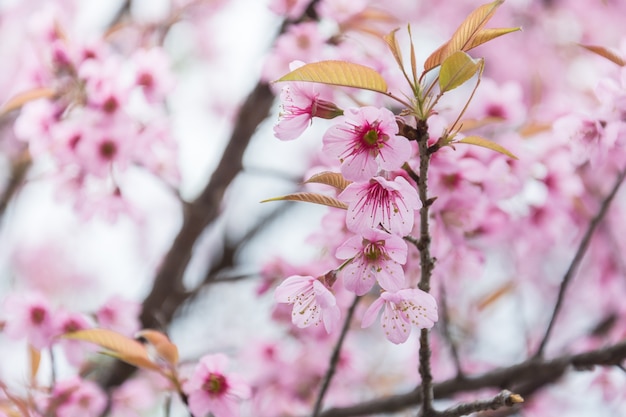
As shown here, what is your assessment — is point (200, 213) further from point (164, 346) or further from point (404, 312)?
point (404, 312)

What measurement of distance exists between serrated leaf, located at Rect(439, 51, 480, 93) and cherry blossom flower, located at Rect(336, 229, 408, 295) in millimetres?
207

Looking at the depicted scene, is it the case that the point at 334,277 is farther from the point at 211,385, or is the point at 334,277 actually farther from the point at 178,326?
the point at 178,326

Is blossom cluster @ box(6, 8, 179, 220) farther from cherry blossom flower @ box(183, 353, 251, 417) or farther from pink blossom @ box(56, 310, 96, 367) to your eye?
cherry blossom flower @ box(183, 353, 251, 417)

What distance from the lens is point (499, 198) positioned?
1.26 meters

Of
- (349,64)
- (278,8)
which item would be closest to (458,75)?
(349,64)

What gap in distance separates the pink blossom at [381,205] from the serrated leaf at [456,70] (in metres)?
0.13

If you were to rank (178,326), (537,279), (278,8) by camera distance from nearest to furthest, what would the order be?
1. (278,8)
2. (537,279)
3. (178,326)

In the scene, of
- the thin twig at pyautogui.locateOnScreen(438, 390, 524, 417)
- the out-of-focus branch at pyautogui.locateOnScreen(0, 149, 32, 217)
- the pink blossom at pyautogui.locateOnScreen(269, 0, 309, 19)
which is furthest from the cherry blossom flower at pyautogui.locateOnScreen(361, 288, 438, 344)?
the out-of-focus branch at pyautogui.locateOnScreen(0, 149, 32, 217)

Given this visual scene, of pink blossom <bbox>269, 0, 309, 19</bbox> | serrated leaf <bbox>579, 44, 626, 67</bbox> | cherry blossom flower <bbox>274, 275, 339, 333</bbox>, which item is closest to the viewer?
cherry blossom flower <bbox>274, 275, 339, 333</bbox>

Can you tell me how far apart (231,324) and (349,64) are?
3.51 metres

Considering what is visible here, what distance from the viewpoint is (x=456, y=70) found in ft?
2.62

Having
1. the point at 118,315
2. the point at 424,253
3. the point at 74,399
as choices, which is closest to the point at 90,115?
→ the point at 118,315

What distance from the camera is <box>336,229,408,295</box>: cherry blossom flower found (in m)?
0.86

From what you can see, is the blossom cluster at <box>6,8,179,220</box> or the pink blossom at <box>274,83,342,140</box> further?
the blossom cluster at <box>6,8,179,220</box>
